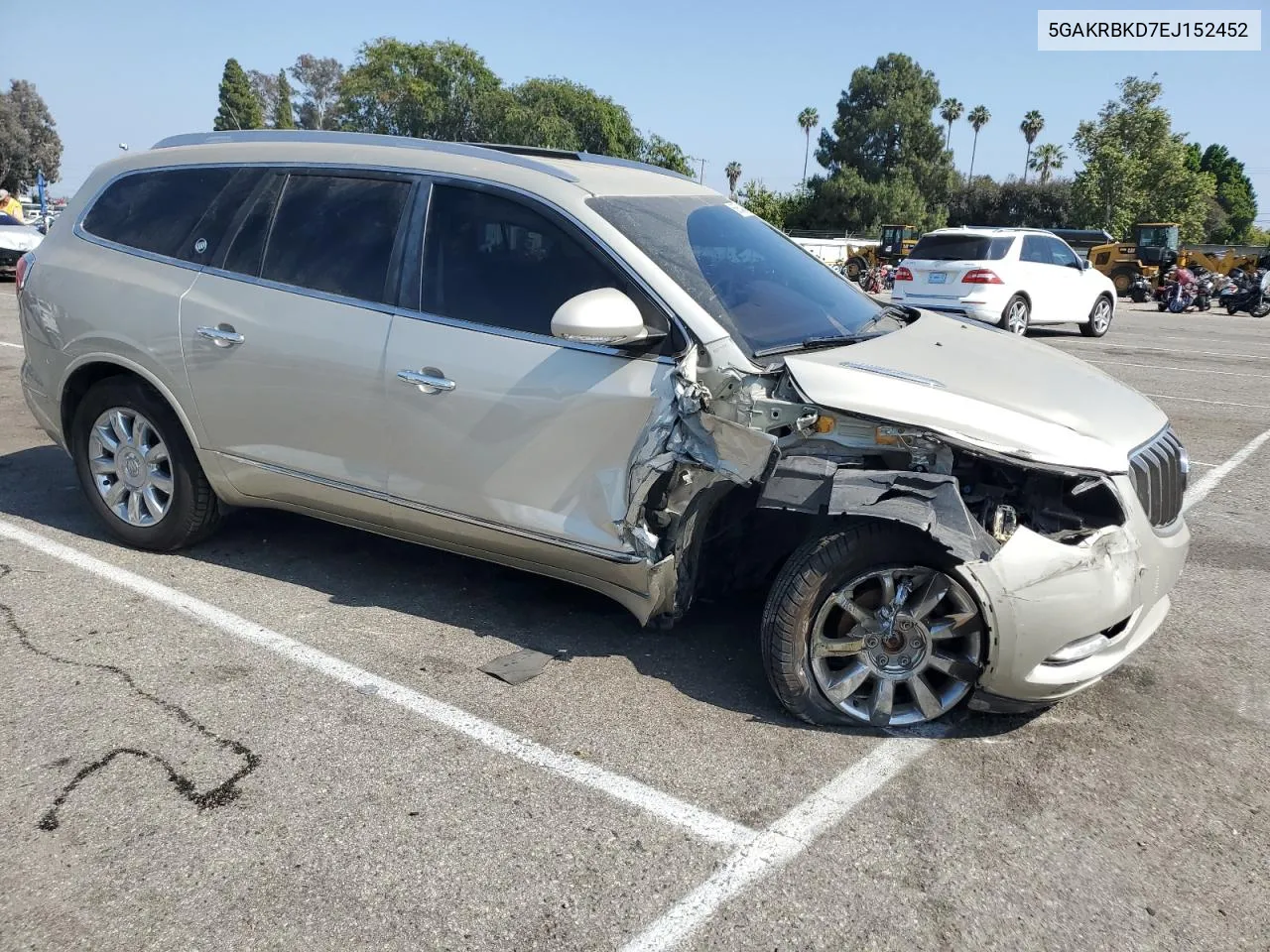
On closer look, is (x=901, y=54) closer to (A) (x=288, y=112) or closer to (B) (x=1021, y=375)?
(B) (x=1021, y=375)

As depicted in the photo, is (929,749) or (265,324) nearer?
(929,749)

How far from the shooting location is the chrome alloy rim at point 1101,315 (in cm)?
1719

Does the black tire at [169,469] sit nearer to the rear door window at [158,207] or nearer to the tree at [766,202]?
the rear door window at [158,207]

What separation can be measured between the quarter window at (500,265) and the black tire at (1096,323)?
15.6 meters

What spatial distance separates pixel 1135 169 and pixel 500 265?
53775 mm

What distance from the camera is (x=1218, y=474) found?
7.09 meters

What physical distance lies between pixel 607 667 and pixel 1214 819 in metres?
2.01

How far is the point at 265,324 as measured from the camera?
4.19 m

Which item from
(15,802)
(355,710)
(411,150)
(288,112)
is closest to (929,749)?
(355,710)

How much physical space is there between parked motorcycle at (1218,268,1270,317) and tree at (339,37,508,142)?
70.1m

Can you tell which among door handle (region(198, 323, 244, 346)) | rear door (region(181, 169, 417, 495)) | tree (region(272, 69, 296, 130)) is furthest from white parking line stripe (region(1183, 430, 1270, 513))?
tree (region(272, 69, 296, 130))

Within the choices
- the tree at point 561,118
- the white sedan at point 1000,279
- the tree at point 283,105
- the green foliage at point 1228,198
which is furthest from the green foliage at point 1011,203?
the tree at point 283,105

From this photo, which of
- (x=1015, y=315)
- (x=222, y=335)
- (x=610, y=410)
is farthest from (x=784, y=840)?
(x=1015, y=315)

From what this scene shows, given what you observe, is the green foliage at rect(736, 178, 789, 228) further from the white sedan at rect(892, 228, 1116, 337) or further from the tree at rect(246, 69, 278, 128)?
the tree at rect(246, 69, 278, 128)
